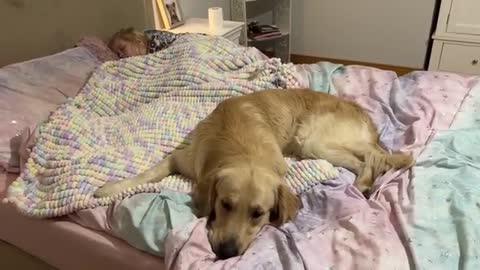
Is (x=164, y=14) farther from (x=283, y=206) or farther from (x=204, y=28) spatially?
(x=283, y=206)

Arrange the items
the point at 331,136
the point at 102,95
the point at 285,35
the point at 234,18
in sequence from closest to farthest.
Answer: the point at 331,136, the point at 102,95, the point at 234,18, the point at 285,35

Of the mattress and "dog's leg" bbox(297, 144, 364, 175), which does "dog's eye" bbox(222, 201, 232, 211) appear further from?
"dog's leg" bbox(297, 144, 364, 175)

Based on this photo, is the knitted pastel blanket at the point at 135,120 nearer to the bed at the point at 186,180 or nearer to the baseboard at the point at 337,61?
the bed at the point at 186,180

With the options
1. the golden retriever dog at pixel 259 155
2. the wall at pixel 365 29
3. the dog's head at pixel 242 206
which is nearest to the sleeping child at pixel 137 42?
the golden retriever dog at pixel 259 155

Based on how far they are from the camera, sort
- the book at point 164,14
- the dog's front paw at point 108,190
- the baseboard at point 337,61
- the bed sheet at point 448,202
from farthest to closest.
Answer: the baseboard at point 337,61
the book at point 164,14
the dog's front paw at point 108,190
the bed sheet at point 448,202

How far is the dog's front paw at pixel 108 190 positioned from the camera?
1.57 metres

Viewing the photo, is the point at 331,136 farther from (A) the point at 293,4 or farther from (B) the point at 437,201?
(A) the point at 293,4

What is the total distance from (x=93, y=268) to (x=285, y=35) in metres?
3.20

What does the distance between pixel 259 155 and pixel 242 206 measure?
256 millimetres

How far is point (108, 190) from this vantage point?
158 centimetres

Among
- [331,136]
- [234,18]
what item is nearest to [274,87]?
[331,136]

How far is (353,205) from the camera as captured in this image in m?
1.46

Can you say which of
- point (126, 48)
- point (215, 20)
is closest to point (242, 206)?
point (126, 48)

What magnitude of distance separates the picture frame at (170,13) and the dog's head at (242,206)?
6.50 ft
